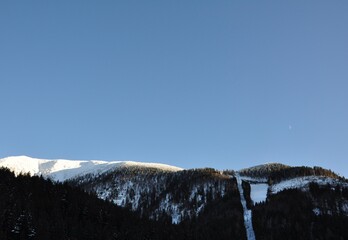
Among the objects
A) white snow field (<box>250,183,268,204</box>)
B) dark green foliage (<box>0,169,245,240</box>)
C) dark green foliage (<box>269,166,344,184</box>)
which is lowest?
dark green foliage (<box>0,169,245,240</box>)

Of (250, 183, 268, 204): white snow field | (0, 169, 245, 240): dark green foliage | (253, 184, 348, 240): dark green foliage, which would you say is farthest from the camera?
(250, 183, 268, 204): white snow field

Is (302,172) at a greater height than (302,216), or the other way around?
(302,172)

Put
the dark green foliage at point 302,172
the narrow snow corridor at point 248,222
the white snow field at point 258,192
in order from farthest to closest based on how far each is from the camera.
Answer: the dark green foliage at point 302,172 → the white snow field at point 258,192 → the narrow snow corridor at point 248,222

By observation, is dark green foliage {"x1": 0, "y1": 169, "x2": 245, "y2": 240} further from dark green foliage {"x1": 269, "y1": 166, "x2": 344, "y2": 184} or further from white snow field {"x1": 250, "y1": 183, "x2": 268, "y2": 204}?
dark green foliage {"x1": 269, "y1": 166, "x2": 344, "y2": 184}

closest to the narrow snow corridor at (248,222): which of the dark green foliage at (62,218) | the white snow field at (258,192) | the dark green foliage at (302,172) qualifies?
the dark green foliage at (62,218)

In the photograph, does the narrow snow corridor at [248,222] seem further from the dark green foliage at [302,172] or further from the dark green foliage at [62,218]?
the dark green foliage at [302,172]

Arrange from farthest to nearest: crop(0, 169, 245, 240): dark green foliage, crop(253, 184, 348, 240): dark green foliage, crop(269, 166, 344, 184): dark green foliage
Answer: crop(269, 166, 344, 184): dark green foliage < crop(253, 184, 348, 240): dark green foliage < crop(0, 169, 245, 240): dark green foliage

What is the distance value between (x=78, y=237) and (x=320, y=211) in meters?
64.0

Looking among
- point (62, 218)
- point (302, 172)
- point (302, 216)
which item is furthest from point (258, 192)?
point (62, 218)

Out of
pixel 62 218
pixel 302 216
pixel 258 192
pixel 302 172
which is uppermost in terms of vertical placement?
pixel 302 172

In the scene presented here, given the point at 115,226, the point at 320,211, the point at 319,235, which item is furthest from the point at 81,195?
the point at 320,211

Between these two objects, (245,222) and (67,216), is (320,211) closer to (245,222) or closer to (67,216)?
(245,222)

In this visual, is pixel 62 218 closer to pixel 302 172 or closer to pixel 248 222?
pixel 248 222

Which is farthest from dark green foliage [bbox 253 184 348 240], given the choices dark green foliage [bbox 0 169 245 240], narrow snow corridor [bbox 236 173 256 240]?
dark green foliage [bbox 0 169 245 240]
